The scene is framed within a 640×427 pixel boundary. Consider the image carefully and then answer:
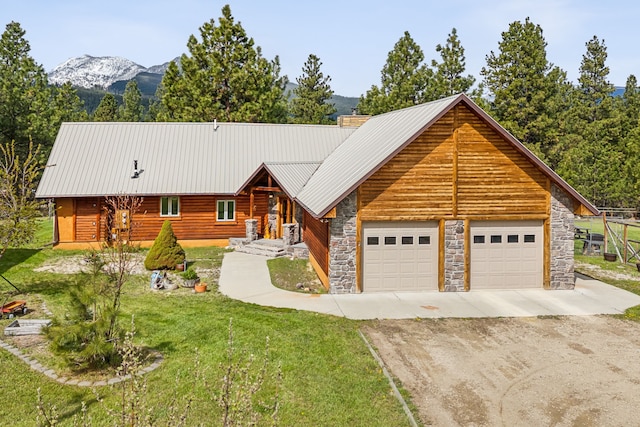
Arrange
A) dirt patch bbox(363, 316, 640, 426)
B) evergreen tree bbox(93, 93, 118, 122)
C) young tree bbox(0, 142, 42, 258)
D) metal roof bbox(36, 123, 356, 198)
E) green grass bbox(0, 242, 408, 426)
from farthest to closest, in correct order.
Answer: evergreen tree bbox(93, 93, 118, 122) < metal roof bbox(36, 123, 356, 198) < young tree bbox(0, 142, 42, 258) < dirt patch bbox(363, 316, 640, 426) < green grass bbox(0, 242, 408, 426)

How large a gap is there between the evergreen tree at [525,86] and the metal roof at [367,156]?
1006 inches

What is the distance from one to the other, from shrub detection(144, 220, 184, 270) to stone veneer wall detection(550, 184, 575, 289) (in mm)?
14905

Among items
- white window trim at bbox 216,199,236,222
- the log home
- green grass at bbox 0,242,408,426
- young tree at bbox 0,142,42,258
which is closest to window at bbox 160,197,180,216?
white window trim at bbox 216,199,236,222

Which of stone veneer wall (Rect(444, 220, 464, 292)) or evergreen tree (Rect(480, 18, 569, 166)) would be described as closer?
stone veneer wall (Rect(444, 220, 464, 292))

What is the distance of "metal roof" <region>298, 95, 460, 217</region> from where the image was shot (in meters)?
15.9

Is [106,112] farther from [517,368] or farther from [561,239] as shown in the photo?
[517,368]

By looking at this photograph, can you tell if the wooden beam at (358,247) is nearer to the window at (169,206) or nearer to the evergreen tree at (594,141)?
the window at (169,206)

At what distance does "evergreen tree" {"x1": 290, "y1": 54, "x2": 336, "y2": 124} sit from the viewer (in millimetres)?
59009

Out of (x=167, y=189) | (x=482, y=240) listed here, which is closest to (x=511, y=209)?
(x=482, y=240)

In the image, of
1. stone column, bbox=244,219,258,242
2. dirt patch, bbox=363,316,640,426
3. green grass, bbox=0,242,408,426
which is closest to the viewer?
green grass, bbox=0,242,408,426

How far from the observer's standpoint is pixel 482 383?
31.5 ft

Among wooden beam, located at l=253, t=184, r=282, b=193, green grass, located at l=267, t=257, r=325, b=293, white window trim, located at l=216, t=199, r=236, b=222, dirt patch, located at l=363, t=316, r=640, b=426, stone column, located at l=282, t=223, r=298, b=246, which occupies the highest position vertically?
wooden beam, located at l=253, t=184, r=282, b=193

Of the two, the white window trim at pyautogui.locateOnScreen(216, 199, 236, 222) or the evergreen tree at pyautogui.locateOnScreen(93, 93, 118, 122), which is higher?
the evergreen tree at pyautogui.locateOnScreen(93, 93, 118, 122)

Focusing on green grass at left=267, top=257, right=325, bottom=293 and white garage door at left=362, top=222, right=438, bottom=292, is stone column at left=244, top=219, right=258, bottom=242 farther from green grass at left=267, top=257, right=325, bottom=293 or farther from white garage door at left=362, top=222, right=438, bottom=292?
white garage door at left=362, top=222, right=438, bottom=292
